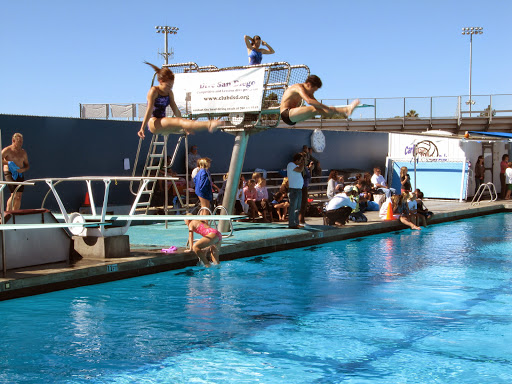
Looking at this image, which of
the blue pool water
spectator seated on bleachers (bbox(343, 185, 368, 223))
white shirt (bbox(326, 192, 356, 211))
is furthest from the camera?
spectator seated on bleachers (bbox(343, 185, 368, 223))

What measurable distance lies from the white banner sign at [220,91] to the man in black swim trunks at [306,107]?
283 centimetres

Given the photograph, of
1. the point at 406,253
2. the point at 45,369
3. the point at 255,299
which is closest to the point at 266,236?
the point at 406,253

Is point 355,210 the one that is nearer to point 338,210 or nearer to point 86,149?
point 338,210

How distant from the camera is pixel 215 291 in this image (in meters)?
9.38

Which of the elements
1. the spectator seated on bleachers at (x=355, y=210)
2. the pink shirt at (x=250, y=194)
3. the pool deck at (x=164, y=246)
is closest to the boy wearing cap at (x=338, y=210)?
the pool deck at (x=164, y=246)

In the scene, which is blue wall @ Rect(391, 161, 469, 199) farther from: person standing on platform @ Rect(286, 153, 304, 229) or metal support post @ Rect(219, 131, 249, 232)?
metal support post @ Rect(219, 131, 249, 232)

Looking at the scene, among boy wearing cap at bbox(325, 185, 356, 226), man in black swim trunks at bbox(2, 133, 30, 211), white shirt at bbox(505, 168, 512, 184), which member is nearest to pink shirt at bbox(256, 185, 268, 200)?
boy wearing cap at bbox(325, 185, 356, 226)

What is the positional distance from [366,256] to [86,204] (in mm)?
6844

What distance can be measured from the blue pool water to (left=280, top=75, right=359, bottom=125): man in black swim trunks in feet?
8.43

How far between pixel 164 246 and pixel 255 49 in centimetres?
421

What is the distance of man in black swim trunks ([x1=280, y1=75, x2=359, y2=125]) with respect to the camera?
27.6 feet

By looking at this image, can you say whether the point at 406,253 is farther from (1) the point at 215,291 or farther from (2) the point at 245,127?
(1) the point at 215,291

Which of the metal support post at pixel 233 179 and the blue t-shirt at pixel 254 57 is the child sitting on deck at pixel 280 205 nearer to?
the metal support post at pixel 233 179

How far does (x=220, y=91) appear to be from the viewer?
1244 cm
